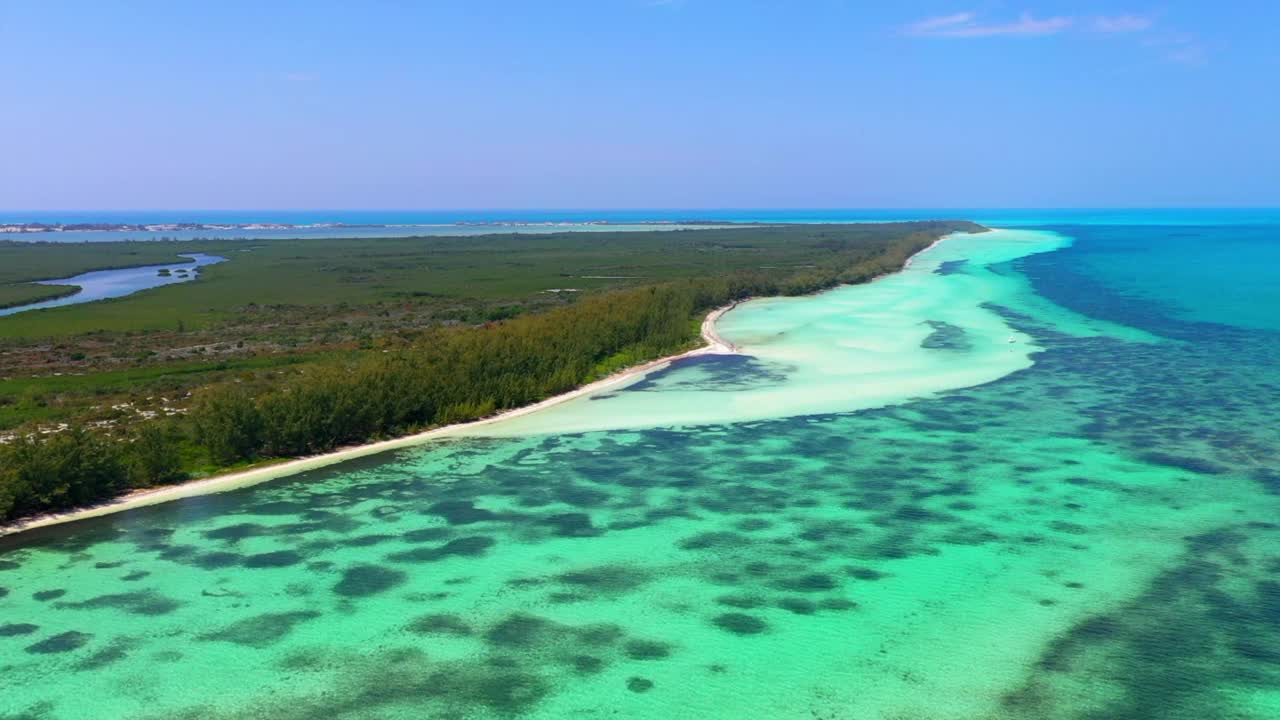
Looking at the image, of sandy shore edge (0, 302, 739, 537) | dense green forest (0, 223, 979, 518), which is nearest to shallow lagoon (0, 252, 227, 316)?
dense green forest (0, 223, 979, 518)

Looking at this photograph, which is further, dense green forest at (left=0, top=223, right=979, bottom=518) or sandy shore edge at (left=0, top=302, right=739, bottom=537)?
dense green forest at (left=0, top=223, right=979, bottom=518)

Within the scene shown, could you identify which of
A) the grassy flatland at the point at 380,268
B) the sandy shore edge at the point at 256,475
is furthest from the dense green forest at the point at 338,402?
the grassy flatland at the point at 380,268

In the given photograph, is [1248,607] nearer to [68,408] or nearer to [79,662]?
[79,662]

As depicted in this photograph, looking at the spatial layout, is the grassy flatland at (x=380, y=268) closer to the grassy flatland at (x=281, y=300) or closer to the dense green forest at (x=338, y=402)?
the grassy flatland at (x=281, y=300)

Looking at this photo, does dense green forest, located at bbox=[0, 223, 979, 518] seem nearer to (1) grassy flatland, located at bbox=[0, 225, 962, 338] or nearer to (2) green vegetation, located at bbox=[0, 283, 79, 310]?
(1) grassy flatland, located at bbox=[0, 225, 962, 338]

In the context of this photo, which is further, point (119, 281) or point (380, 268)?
point (380, 268)

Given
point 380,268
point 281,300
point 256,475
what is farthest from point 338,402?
point 380,268

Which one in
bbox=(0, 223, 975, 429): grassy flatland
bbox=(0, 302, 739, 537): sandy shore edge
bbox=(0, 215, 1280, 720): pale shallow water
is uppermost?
bbox=(0, 223, 975, 429): grassy flatland

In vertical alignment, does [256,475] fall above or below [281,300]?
below

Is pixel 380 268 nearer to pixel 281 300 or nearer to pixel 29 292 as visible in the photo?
pixel 281 300
